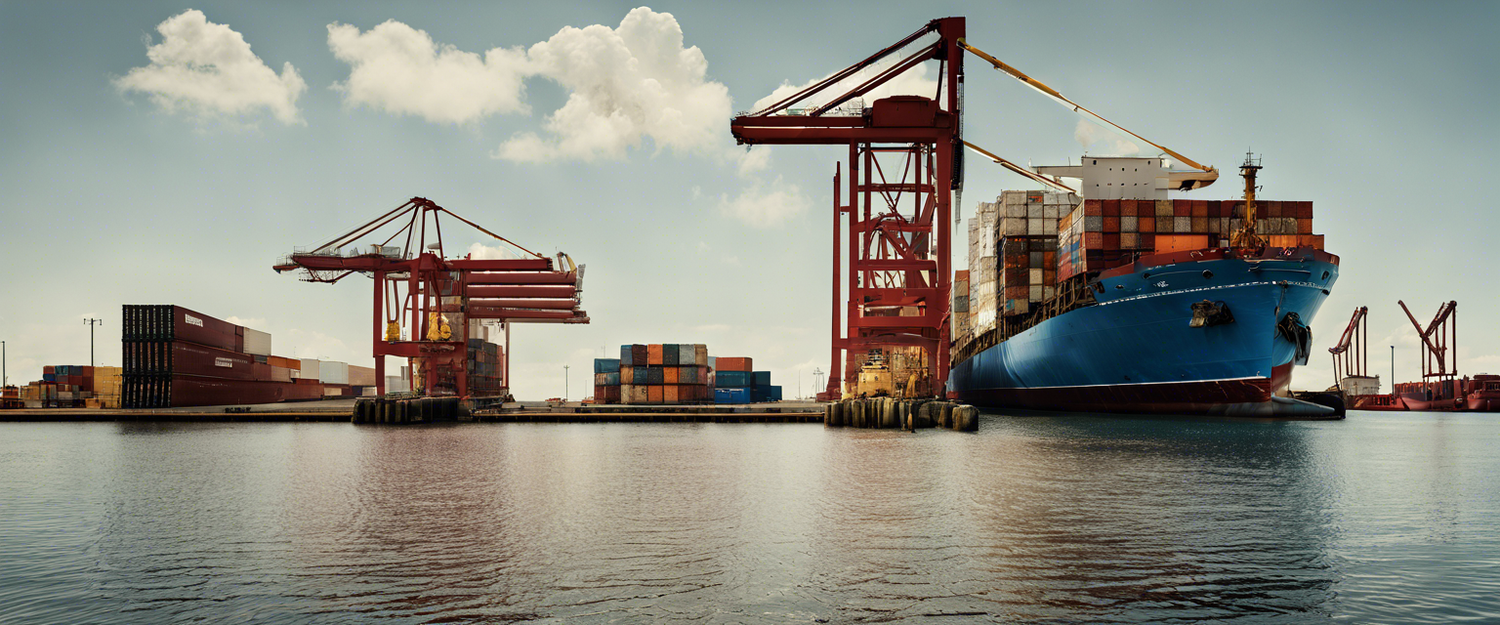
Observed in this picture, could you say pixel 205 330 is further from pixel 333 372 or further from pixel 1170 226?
pixel 1170 226

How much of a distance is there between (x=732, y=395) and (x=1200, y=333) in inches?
1834

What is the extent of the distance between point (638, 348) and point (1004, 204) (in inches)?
1098

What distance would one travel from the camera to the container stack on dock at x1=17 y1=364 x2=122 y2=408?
70500mm

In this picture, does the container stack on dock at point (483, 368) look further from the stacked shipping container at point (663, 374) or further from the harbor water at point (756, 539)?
the harbor water at point (756, 539)

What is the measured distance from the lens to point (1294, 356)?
134ft

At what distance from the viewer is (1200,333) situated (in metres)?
39.8

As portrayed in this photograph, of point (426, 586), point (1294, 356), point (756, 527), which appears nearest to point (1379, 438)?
point (1294, 356)

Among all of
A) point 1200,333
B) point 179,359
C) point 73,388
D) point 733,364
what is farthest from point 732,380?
point 73,388

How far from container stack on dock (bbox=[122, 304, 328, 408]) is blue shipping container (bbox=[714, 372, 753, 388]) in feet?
132

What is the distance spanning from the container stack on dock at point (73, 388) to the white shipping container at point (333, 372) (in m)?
31.3

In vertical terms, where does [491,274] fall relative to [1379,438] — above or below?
above

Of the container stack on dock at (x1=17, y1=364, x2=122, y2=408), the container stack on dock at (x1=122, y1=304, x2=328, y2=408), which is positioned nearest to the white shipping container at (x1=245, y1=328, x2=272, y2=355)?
the container stack on dock at (x1=122, y1=304, x2=328, y2=408)

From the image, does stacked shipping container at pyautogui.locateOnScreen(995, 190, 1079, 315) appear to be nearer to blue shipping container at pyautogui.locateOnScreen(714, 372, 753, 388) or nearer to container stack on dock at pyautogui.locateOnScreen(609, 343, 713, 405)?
container stack on dock at pyautogui.locateOnScreen(609, 343, 713, 405)

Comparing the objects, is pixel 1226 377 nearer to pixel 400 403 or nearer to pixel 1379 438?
pixel 1379 438
